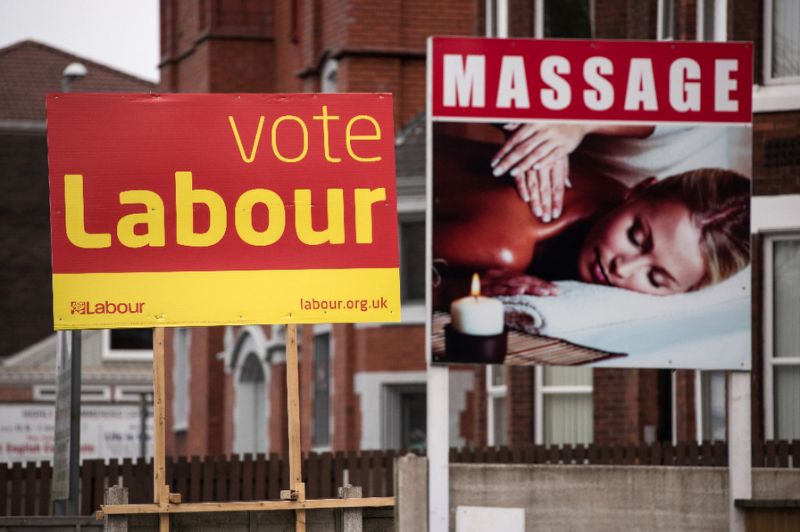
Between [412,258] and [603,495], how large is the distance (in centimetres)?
2062

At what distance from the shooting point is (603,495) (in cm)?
1109

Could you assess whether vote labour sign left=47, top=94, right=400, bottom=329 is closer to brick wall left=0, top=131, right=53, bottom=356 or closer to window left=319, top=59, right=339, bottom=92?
window left=319, top=59, right=339, bottom=92

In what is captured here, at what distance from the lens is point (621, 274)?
1138 cm

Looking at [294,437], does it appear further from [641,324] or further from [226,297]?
[641,324]

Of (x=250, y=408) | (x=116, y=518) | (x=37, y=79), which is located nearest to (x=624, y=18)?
(x=116, y=518)

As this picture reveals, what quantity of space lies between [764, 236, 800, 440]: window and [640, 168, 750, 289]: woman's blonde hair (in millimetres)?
6590

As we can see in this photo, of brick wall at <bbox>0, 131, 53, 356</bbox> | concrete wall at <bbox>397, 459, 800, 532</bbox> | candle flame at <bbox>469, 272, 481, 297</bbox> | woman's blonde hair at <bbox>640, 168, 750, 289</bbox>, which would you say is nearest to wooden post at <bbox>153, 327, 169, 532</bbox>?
concrete wall at <bbox>397, 459, 800, 532</bbox>

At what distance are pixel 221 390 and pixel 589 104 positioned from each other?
30.4 m

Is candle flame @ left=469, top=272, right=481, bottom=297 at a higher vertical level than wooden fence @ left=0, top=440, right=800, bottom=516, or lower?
higher

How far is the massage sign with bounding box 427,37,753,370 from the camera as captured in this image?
37.0 ft

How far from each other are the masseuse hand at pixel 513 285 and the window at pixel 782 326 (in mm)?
7080

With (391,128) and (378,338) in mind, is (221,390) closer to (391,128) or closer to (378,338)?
(378,338)

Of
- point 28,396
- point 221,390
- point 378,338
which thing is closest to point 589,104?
point 378,338

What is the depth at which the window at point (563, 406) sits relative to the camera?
22125 mm
